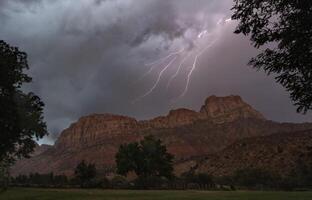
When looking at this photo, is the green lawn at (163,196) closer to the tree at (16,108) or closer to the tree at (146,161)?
the tree at (16,108)

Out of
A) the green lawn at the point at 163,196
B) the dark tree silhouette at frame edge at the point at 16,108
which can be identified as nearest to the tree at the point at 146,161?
the green lawn at the point at 163,196

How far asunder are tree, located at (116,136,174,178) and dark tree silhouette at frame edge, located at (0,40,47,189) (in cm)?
6670

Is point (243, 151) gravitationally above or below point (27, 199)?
above

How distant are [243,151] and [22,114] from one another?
119906 mm

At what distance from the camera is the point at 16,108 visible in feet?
137

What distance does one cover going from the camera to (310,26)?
17516 mm

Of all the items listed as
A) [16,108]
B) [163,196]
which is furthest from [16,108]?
[163,196]

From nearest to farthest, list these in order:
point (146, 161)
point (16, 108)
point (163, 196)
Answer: point (16, 108) < point (163, 196) < point (146, 161)

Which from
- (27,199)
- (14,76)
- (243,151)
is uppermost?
(243,151)

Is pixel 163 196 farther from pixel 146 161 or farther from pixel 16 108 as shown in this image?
pixel 146 161

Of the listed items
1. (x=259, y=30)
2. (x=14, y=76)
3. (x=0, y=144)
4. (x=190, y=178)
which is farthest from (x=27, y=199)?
(x=190, y=178)

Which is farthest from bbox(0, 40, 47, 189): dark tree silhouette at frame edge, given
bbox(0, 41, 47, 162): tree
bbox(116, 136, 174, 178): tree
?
bbox(116, 136, 174, 178): tree

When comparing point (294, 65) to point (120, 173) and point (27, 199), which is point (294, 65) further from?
point (120, 173)

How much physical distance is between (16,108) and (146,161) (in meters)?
75.4
